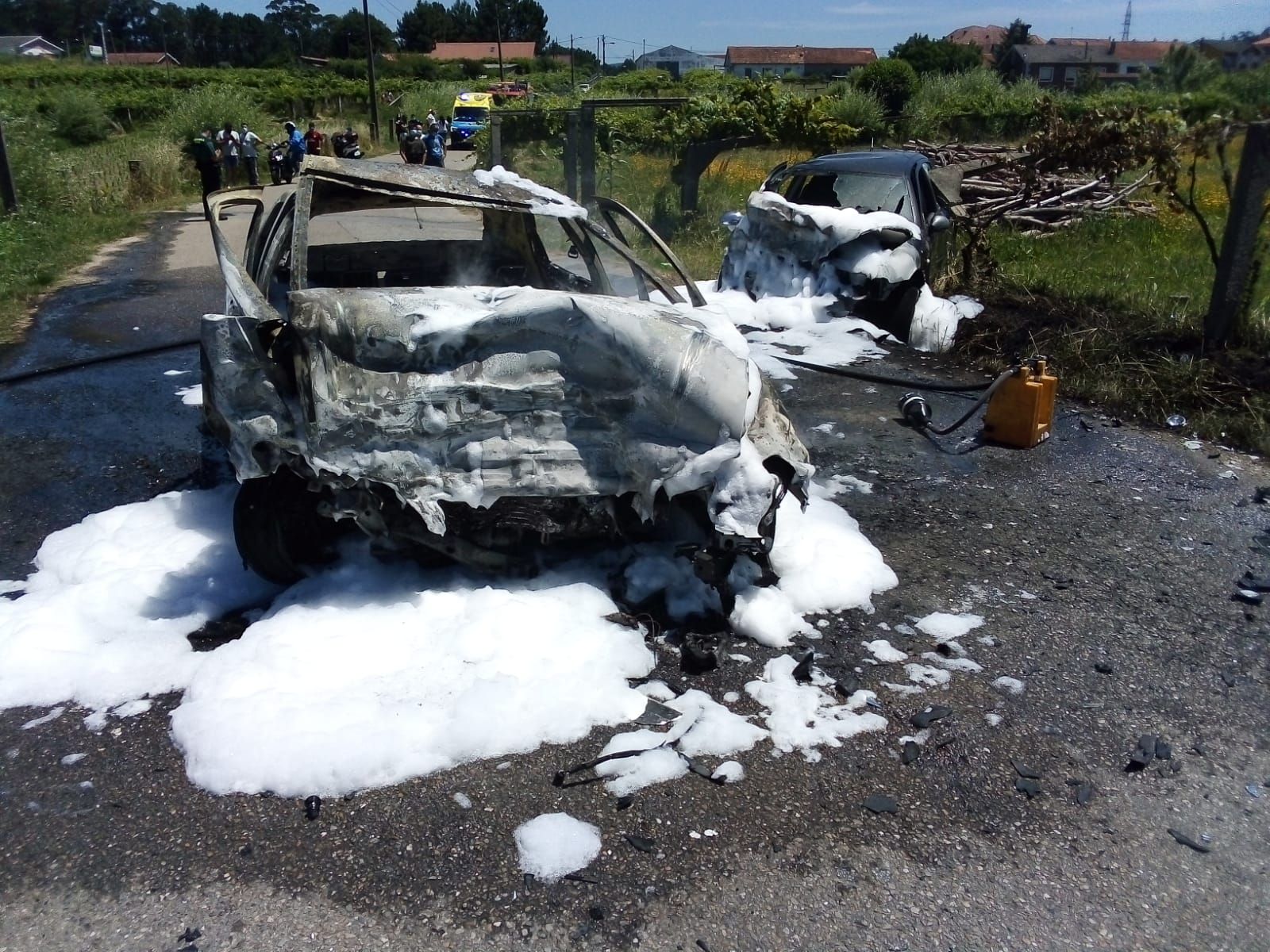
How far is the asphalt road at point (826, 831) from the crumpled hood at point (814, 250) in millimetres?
4881

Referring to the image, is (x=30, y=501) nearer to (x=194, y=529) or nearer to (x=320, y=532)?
(x=194, y=529)

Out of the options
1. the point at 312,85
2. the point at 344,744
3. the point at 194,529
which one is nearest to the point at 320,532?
the point at 194,529

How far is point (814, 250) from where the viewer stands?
910 centimetres

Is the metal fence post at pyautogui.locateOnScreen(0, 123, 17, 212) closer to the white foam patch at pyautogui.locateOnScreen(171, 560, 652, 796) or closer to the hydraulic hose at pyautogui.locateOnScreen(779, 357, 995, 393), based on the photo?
the hydraulic hose at pyautogui.locateOnScreen(779, 357, 995, 393)

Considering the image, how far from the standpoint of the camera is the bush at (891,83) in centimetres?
2672

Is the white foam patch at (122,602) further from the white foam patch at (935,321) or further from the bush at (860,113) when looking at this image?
the bush at (860,113)

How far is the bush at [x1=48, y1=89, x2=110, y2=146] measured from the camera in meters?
26.1

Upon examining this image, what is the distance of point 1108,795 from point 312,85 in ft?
177

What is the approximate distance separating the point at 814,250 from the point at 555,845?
24.1 feet

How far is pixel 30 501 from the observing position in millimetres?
5086

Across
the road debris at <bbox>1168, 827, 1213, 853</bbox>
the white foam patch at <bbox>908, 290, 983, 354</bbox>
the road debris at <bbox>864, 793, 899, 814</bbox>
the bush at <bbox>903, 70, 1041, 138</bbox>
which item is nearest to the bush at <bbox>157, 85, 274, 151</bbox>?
the bush at <bbox>903, 70, 1041, 138</bbox>

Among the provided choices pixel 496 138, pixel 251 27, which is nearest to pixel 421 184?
pixel 496 138

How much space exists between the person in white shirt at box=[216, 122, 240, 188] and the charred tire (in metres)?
18.5

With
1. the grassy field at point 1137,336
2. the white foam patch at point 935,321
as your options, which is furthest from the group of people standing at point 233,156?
the grassy field at point 1137,336
